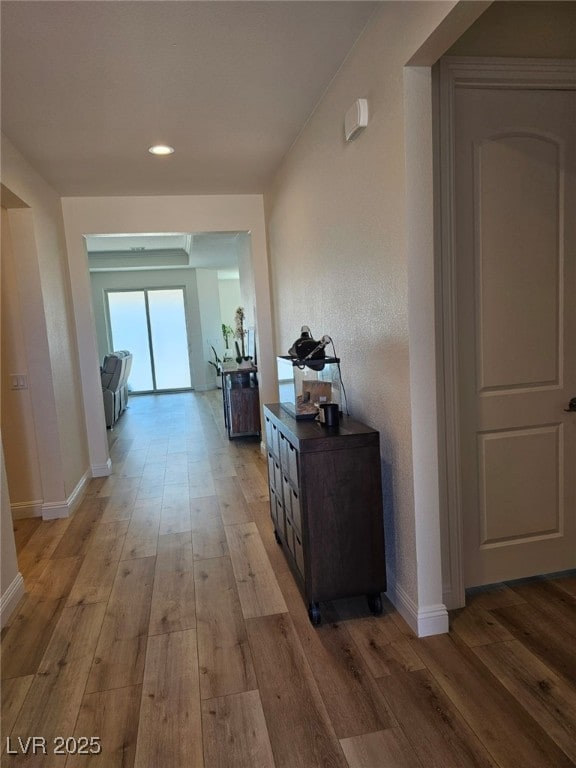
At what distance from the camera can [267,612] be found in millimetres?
2262

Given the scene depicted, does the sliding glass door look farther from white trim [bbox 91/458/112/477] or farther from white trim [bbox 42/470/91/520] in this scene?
white trim [bbox 42/470/91/520]

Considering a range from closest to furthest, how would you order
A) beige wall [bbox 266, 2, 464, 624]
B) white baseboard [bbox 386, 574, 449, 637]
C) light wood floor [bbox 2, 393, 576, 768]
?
light wood floor [bbox 2, 393, 576, 768], beige wall [bbox 266, 2, 464, 624], white baseboard [bbox 386, 574, 449, 637]

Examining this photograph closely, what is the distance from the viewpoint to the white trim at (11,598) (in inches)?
88.9

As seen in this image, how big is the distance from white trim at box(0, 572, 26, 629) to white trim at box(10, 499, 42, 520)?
3.99ft

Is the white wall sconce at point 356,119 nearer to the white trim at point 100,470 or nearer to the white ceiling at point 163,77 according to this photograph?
the white ceiling at point 163,77

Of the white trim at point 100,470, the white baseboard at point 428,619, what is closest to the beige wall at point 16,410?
the white trim at point 100,470

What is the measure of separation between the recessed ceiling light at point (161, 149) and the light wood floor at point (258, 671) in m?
2.70

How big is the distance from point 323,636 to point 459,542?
0.74 metres

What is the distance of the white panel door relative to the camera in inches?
82.1

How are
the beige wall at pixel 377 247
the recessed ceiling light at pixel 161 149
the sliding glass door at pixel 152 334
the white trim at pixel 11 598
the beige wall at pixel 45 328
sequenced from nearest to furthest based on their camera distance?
the beige wall at pixel 377 247 → the white trim at pixel 11 598 → the recessed ceiling light at pixel 161 149 → the beige wall at pixel 45 328 → the sliding glass door at pixel 152 334

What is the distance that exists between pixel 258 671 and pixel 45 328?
2.82 m

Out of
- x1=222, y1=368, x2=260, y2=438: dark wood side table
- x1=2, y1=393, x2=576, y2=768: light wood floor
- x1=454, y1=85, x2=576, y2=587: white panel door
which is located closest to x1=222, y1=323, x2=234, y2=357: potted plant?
x1=222, y1=368, x2=260, y2=438: dark wood side table

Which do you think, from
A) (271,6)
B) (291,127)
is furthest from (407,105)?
(291,127)

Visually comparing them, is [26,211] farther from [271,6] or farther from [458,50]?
[458,50]
